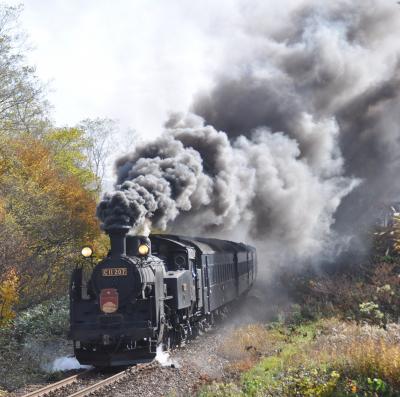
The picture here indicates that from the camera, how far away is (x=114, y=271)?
1315 cm

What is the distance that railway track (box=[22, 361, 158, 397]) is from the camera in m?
11.1

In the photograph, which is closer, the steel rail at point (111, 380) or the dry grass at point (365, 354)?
the dry grass at point (365, 354)

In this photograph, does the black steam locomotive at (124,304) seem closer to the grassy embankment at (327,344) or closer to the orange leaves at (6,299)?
the grassy embankment at (327,344)

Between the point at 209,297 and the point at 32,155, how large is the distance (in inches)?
642

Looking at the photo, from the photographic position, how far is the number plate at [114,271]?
13039mm

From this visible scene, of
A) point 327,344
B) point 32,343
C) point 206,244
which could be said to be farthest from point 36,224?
point 327,344

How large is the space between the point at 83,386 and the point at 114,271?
2483mm

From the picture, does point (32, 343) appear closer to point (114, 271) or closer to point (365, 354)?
point (114, 271)

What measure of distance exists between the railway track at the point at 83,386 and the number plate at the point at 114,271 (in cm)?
210

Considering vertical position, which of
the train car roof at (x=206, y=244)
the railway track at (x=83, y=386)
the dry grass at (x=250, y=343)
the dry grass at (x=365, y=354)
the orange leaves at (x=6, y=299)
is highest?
the train car roof at (x=206, y=244)

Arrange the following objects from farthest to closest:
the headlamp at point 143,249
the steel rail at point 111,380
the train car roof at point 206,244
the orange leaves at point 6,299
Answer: the orange leaves at point 6,299
the train car roof at point 206,244
the headlamp at point 143,249
the steel rail at point 111,380

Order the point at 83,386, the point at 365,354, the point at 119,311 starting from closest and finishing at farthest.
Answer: the point at 365,354 < the point at 83,386 < the point at 119,311

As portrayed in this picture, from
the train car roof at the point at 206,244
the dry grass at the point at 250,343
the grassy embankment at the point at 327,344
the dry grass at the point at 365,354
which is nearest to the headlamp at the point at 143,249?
the train car roof at the point at 206,244

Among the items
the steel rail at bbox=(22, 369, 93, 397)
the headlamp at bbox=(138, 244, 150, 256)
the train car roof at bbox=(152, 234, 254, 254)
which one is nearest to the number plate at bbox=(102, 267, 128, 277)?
the headlamp at bbox=(138, 244, 150, 256)
